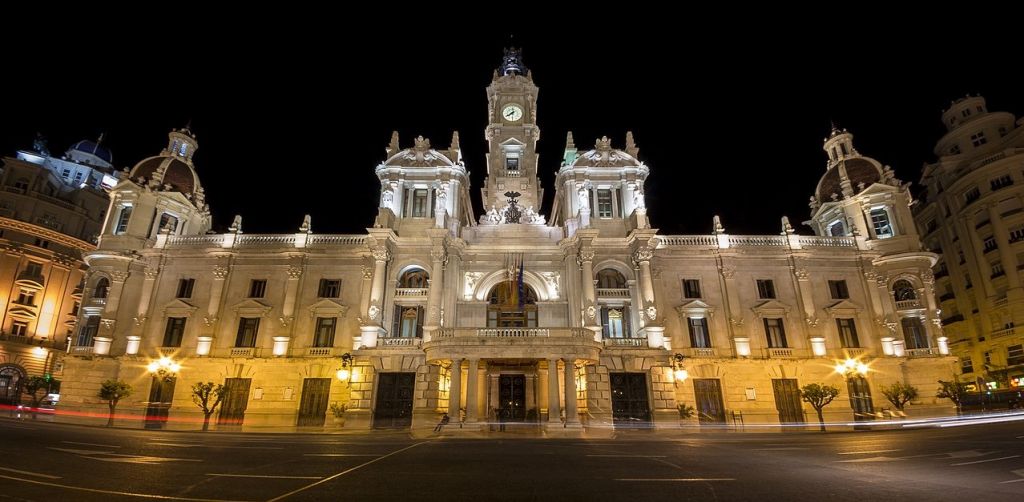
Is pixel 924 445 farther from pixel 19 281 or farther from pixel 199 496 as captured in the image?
pixel 19 281

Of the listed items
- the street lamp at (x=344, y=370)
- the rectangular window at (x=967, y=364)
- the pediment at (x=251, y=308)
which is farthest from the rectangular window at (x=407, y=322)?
the rectangular window at (x=967, y=364)

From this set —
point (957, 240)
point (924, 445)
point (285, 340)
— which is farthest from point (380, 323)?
point (957, 240)

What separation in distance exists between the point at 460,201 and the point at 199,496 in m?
34.9

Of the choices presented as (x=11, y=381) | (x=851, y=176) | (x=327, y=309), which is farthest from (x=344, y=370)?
(x=851, y=176)

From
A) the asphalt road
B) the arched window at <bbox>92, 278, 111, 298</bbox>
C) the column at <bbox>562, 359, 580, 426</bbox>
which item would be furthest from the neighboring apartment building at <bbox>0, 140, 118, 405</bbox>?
the column at <bbox>562, 359, 580, 426</bbox>

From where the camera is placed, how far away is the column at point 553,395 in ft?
93.1

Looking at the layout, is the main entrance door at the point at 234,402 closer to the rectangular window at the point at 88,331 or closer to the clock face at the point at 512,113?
the rectangular window at the point at 88,331

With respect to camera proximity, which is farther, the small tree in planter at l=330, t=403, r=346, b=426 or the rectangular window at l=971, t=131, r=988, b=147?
the rectangular window at l=971, t=131, r=988, b=147

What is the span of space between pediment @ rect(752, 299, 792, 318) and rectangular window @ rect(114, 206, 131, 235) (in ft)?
172

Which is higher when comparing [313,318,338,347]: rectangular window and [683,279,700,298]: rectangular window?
[683,279,700,298]: rectangular window

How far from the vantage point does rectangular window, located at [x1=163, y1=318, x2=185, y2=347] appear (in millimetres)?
36969

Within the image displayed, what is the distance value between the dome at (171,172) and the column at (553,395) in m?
37.9

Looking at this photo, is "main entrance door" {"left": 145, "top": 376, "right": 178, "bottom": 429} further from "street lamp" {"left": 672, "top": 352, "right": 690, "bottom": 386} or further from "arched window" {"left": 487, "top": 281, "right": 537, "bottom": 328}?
"street lamp" {"left": 672, "top": 352, "right": 690, "bottom": 386}

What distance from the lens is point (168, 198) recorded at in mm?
42031
